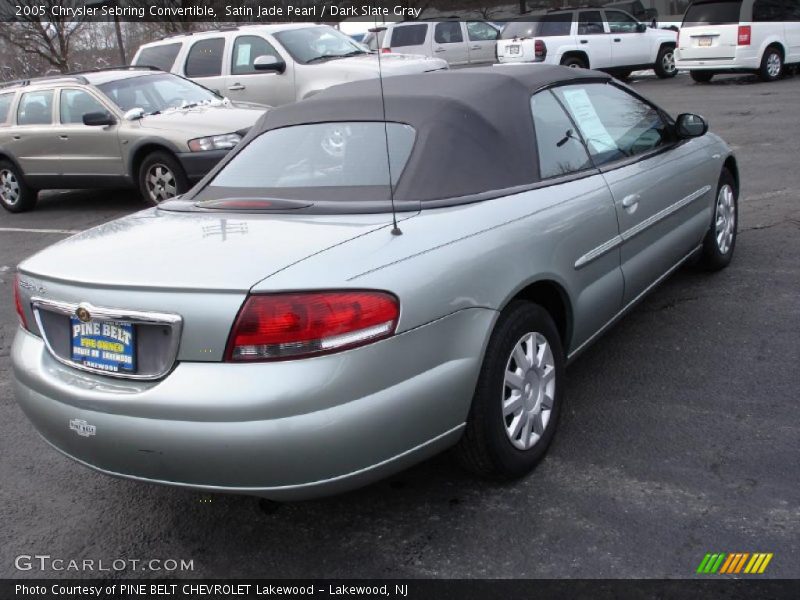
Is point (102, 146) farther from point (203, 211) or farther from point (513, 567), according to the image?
point (513, 567)

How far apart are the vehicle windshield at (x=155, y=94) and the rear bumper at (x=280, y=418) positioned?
7.77 metres

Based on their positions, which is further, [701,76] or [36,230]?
[701,76]

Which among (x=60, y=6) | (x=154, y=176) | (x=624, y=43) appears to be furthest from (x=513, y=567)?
(x=60, y=6)

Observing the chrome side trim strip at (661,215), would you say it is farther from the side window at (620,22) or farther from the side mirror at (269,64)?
the side window at (620,22)

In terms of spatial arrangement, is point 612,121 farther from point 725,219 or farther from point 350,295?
point 350,295

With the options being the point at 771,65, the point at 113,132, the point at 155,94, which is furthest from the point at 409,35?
the point at 113,132

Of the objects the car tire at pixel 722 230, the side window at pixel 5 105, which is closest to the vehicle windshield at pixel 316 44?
the side window at pixel 5 105

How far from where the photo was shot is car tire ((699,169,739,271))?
5.50 metres

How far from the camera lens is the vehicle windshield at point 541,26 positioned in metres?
19.6

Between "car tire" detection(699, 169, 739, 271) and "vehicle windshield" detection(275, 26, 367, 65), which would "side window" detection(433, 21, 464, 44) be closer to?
"vehicle windshield" detection(275, 26, 367, 65)

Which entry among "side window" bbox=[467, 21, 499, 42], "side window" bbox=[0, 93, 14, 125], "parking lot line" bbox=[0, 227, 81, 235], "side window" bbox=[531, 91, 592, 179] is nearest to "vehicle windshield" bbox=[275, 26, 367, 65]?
"side window" bbox=[0, 93, 14, 125]

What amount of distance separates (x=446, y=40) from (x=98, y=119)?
14.0 meters

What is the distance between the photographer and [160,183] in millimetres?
9609

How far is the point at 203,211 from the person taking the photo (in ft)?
11.9
